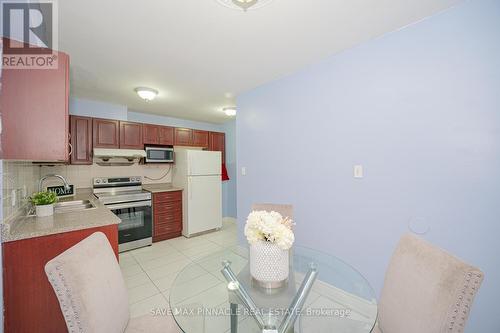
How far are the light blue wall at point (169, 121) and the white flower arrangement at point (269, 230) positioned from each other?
149 inches

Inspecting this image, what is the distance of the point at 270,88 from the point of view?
2.65 metres

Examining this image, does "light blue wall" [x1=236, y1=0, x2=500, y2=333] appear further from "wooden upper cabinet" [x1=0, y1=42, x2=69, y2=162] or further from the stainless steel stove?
the stainless steel stove

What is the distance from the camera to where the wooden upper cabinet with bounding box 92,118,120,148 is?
3.21 meters

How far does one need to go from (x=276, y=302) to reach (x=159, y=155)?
3.55 m

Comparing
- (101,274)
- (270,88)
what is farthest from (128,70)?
(101,274)

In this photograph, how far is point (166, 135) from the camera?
12.9ft

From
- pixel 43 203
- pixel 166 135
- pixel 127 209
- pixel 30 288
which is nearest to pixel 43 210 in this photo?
A: pixel 43 203

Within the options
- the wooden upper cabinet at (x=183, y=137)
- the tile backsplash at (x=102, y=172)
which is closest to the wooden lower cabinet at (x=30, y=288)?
the tile backsplash at (x=102, y=172)

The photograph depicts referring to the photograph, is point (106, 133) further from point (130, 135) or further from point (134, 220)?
point (134, 220)

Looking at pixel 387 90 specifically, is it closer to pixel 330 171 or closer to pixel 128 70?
pixel 330 171

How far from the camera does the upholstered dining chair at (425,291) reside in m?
0.70

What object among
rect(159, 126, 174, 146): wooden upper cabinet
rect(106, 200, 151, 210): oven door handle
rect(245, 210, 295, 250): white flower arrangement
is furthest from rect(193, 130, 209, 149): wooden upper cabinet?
rect(245, 210, 295, 250): white flower arrangement

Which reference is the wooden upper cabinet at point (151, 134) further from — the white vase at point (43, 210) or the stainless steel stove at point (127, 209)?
the white vase at point (43, 210)

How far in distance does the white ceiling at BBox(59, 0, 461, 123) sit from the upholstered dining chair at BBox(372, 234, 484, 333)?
1.63 m
